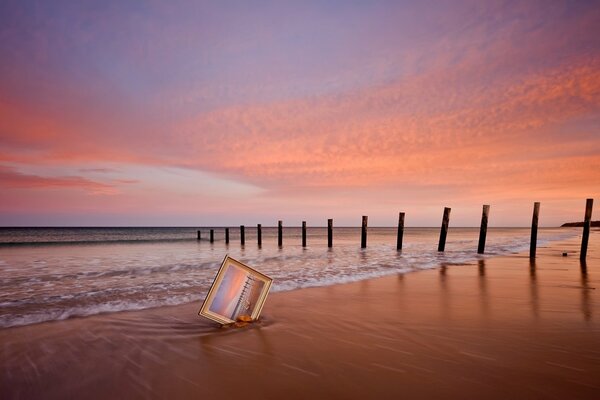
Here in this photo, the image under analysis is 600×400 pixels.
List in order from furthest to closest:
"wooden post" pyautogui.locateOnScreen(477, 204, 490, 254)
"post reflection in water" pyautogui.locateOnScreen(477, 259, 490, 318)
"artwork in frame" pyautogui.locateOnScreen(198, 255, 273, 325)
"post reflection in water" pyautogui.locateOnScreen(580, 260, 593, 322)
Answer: "wooden post" pyautogui.locateOnScreen(477, 204, 490, 254), "post reflection in water" pyautogui.locateOnScreen(477, 259, 490, 318), "post reflection in water" pyautogui.locateOnScreen(580, 260, 593, 322), "artwork in frame" pyautogui.locateOnScreen(198, 255, 273, 325)

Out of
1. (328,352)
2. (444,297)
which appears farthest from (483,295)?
(328,352)

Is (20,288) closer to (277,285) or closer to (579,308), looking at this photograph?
(277,285)

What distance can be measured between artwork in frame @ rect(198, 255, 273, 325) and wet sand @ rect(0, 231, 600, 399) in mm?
247

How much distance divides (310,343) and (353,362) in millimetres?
798

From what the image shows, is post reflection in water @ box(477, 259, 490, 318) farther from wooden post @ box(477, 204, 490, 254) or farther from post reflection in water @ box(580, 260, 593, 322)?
wooden post @ box(477, 204, 490, 254)

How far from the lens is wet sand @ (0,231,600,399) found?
9.84 feet

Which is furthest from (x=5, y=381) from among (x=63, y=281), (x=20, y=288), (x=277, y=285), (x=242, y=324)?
(x=63, y=281)

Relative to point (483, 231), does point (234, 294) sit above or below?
below

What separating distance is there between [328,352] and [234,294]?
5.72ft

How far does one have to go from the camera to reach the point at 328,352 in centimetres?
387

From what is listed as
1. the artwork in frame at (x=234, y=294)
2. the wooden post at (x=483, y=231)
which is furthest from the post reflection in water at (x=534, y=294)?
the wooden post at (x=483, y=231)

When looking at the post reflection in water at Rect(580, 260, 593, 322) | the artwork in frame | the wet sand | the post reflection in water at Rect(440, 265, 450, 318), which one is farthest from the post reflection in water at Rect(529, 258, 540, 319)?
the artwork in frame

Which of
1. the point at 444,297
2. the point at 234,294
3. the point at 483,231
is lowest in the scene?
the point at 444,297

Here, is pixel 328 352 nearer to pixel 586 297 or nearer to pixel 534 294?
pixel 534 294
